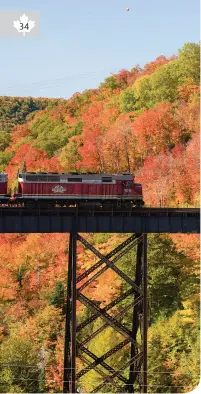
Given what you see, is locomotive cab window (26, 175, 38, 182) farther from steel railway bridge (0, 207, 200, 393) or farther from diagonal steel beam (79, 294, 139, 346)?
diagonal steel beam (79, 294, 139, 346)

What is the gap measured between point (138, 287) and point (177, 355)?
11.3 m

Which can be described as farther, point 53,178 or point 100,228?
point 53,178

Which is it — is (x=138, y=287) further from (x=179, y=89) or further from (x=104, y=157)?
(x=179, y=89)

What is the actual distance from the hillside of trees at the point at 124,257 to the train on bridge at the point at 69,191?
37.8 ft

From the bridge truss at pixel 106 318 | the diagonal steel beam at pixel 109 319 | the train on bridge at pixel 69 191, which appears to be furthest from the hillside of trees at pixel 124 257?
the train on bridge at pixel 69 191

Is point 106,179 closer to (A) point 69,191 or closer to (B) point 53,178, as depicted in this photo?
(A) point 69,191

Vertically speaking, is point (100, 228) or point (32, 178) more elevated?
point (32, 178)

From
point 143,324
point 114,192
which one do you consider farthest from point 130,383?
point 114,192

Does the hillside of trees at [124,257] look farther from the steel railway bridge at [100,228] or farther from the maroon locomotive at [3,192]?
the maroon locomotive at [3,192]

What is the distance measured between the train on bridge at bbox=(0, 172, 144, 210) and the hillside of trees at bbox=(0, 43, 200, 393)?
1153 cm

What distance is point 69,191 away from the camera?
34406 millimetres

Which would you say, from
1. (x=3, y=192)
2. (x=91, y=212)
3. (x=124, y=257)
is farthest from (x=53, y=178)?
(x=124, y=257)

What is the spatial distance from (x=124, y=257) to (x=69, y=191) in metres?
13.3

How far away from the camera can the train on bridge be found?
33.8 meters
